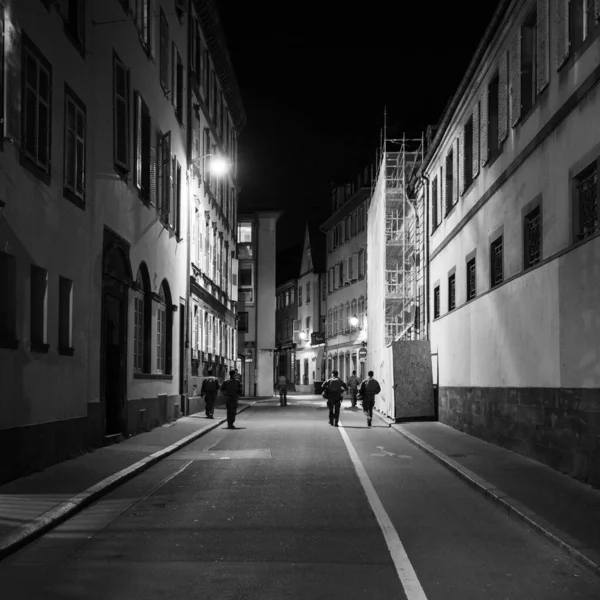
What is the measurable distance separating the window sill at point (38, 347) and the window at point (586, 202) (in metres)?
8.52

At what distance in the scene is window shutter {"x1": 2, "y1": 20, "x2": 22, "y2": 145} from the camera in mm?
12773

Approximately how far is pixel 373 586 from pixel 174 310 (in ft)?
72.1

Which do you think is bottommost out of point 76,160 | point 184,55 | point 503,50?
point 76,160

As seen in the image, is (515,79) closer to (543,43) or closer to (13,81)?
(543,43)

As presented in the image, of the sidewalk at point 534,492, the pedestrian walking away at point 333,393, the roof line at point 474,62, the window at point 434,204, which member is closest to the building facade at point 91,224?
the pedestrian walking away at point 333,393

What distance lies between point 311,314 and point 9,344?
62914 millimetres

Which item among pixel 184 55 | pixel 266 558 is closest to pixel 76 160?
pixel 266 558

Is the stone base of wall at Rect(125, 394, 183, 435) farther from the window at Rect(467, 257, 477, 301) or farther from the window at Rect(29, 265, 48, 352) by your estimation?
the window at Rect(467, 257, 477, 301)

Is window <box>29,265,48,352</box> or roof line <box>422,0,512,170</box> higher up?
roof line <box>422,0,512,170</box>

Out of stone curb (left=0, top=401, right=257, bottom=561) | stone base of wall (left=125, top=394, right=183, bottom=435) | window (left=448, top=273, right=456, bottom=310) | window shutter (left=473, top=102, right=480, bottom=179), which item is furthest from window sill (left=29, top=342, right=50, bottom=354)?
window (left=448, top=273, right=456, bottom=310)

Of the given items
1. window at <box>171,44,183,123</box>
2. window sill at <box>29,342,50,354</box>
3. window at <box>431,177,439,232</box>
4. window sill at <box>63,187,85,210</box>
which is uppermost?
window at <box>171,44,183,123</box>

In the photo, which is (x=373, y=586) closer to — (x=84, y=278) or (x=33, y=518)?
(x=33, y=518)

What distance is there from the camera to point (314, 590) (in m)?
6.98

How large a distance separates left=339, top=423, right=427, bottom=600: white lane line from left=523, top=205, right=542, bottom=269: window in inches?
208
